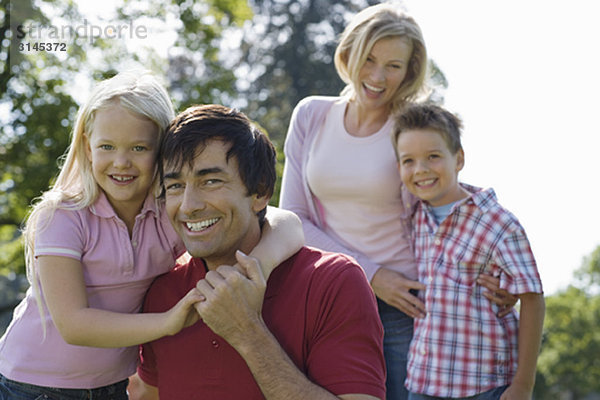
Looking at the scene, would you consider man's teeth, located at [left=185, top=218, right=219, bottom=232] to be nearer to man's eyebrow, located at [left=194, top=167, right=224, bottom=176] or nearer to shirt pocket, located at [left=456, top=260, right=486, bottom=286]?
man's eyebrow, located at [left=194, top=167, right=224, bottom=176]

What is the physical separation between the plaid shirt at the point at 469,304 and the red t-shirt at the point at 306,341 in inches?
37.5

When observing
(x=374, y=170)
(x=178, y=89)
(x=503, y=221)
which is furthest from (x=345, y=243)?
(x=178, y=89)

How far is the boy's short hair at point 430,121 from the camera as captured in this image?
3.31 metres

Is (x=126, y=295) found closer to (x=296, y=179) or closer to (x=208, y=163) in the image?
(x=208, y=163)

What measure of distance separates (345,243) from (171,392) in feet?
4.48

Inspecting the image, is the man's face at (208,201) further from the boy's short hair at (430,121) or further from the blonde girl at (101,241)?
the boy's short hair at (430,121)

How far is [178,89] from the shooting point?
89.5 feet

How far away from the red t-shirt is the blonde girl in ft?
0.50

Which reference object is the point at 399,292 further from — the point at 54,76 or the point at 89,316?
the point at 54,76

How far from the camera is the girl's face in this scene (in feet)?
8.70

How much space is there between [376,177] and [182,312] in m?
1.48

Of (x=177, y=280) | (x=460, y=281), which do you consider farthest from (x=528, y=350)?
(x=177, y=280)

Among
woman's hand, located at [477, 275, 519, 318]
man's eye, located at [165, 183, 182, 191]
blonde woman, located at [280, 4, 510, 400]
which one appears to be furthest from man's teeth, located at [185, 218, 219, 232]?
woman's hand, located at [477, 275, 519, 318]

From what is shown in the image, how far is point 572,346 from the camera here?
3312 centimetres
